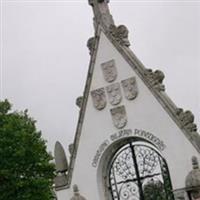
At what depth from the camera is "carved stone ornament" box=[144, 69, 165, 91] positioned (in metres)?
13.6

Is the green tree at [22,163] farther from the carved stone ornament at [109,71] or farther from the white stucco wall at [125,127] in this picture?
the carved stone ornament at [109,71]

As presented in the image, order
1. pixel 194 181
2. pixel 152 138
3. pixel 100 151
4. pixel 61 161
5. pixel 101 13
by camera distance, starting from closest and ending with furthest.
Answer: pixel 194 181, pixel 152 138, pixel 100 151, pixel 101 13, pixel 61 161

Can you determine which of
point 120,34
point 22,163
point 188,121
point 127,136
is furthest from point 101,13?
point 22,163

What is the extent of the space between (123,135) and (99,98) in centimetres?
109

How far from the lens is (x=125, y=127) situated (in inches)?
553

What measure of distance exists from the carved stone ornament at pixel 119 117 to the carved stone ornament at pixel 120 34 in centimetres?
151

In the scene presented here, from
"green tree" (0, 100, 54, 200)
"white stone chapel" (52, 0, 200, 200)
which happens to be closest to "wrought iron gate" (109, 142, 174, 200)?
"white stone chapel" (52, 0, 200, 200)

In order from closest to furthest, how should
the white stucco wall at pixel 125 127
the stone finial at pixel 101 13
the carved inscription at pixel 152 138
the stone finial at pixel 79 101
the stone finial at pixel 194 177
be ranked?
the stone finial at pixel 194 177, the white stucco wall at pixel 125 127, the carved inscription at pixel 152 138, the stone finial at pixel 101 13, the stone finial at pixel 79 101

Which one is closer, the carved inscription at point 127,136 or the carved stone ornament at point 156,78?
the carved inscription at point 127,136

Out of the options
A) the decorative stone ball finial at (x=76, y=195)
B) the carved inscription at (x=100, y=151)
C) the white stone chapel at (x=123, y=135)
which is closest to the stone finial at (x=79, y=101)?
the white stone chapel at (x=123, y=135)

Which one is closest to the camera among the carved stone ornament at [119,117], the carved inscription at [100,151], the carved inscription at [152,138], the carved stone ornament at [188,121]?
the carved stone ornament at [188,121]

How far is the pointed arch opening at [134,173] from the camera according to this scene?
13820 mm

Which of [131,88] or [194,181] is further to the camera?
[131,88]

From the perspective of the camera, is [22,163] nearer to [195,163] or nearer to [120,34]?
[120,34]
